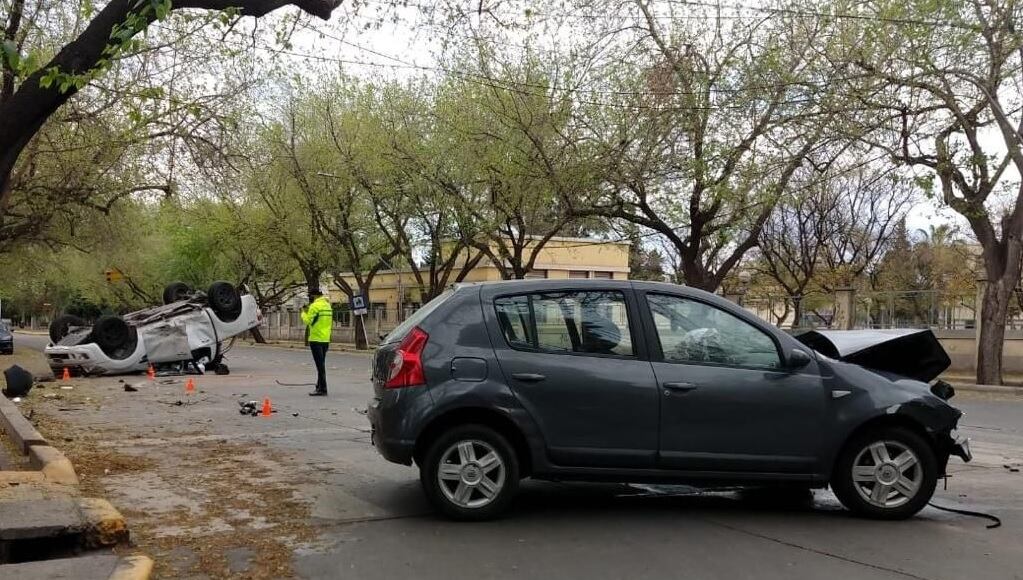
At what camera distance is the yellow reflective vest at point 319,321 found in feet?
46.9

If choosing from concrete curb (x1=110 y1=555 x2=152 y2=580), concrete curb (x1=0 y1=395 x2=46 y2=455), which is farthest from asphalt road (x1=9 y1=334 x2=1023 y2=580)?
concrete curb (x1=0 y1=395 x2=46 y2=455)

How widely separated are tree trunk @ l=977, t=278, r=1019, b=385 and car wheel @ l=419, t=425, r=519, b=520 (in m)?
19.2

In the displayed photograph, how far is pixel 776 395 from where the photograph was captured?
19.2 ft

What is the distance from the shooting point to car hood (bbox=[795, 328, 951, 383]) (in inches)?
254

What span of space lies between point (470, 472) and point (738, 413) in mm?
1891

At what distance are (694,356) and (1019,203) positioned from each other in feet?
59.3

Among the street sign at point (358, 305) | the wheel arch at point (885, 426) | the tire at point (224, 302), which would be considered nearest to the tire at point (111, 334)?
the tire at point (224, 302)

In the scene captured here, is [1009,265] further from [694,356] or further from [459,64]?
[694,356]

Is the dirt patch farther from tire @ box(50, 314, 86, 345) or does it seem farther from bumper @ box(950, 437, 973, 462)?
tire @ box(50, 314, 86, 345)

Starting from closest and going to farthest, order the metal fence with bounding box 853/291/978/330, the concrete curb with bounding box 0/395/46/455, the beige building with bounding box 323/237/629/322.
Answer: the concrete curb with bounding box 0/395/46/455 < the metal fence with bounding box 853/291/978/330 < the beige building with bounding box 323/237/629/322

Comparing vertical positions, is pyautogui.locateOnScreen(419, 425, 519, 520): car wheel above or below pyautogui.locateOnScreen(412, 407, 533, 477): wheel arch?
below

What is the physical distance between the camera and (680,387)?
229 inches

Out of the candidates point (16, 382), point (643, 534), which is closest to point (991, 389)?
point (643, 534)

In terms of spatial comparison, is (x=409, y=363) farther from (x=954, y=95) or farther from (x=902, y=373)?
(x=954, y=95)
